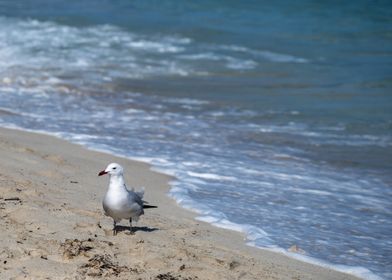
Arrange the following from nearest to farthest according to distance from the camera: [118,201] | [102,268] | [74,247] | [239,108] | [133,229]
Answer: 1. [102,268]
2. [74,247]
3. [118,201]
4. [133,229]
5. [239,108]

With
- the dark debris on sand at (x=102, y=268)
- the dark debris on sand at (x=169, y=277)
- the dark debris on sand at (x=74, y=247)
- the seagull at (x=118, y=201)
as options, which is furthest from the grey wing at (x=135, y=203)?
the dark debris on sand at (x=169, y=277)

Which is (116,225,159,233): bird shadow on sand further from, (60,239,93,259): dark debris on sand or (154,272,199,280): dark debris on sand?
(154,272,199,280): dark debris on sand

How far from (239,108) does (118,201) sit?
7.74 metres

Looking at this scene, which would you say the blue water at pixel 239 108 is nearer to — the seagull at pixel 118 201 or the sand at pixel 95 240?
the sand at pixel 95 240

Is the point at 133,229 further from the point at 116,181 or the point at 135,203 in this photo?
the point at 116,181

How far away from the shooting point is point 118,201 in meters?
5.79

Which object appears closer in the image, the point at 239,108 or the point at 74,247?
the point at 74,247

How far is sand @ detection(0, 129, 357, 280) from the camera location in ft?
16.5

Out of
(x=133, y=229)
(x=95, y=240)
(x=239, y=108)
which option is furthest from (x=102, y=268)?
(x=239, y=108)

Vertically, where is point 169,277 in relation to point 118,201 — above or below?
below

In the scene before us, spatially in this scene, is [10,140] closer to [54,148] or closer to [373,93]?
[54,148]

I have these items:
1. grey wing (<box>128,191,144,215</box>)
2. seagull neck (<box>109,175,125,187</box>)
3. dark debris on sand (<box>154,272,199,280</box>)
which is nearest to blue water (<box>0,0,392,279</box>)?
grey wing (<box>128,191,144,215</box>)

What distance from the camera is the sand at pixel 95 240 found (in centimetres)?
504

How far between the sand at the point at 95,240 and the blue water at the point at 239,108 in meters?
0.42
